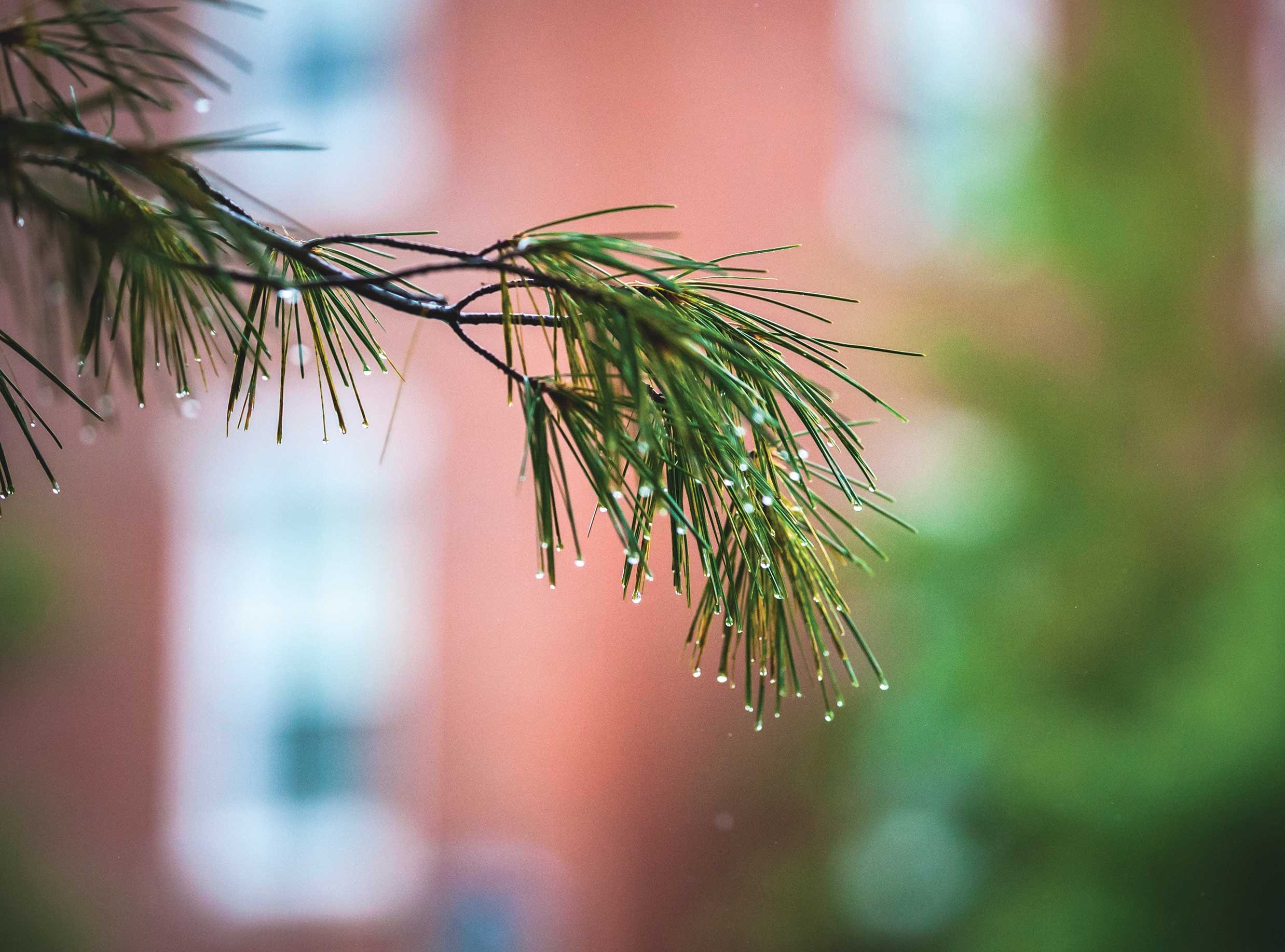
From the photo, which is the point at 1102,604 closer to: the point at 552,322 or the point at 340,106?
the point at 552,322

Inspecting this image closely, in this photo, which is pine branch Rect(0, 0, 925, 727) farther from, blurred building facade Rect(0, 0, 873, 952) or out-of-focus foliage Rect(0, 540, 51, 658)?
out-of-focus foliage Rect(0, 540, 51, 658)

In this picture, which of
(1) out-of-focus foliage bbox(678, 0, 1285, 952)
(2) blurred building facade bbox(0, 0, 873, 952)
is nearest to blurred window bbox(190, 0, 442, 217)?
(2) blurred building facade bbox(0, 0, 873, 952)

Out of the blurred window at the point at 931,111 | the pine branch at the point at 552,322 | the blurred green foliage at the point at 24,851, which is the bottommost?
the blurred green foliage at the point at 24,851

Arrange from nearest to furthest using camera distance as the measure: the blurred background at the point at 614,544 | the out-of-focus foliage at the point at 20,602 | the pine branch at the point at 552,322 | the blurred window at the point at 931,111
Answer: the pine branch at the point at 552,322 < the blurred background at the point at 614,544 < the blurred window at the point at 931,111 < the out-of-focus foliage at the point at 20,602

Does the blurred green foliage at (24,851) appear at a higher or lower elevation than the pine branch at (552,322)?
lower

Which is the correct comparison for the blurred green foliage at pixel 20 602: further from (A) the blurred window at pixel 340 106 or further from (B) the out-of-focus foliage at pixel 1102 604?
(B) the out-of-focus foliage at pixel 1102 604

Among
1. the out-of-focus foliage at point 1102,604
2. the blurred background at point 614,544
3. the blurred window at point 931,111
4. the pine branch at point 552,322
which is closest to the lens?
the pine branch at point 552,322

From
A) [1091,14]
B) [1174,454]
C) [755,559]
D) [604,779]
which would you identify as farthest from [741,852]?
[1091,14]

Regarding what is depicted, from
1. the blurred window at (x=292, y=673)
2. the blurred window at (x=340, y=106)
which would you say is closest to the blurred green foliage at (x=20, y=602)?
the blurred window at (x=292, y=673)
